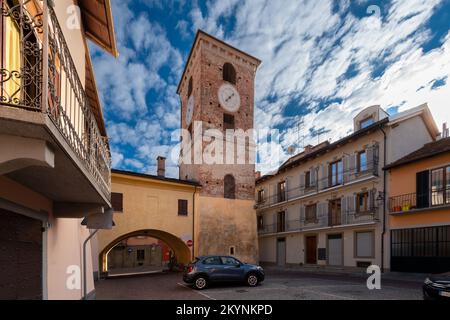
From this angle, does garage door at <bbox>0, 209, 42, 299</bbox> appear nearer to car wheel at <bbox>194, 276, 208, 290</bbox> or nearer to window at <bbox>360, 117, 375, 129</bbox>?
car wheel at <bbox>194, 276, 208, 290</bbox>

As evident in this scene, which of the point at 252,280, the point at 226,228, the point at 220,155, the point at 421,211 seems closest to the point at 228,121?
the point at 220,155

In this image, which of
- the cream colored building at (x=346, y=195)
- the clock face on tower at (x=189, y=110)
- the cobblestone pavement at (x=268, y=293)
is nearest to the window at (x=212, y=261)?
the cobblestone pavement at (x=268, y=293)

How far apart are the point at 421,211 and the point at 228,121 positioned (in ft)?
53.3

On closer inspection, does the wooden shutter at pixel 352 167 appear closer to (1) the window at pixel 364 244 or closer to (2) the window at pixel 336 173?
(2) the window at pixel 336 173

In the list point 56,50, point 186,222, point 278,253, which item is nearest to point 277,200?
point 278,253

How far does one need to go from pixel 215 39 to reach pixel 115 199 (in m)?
16.6

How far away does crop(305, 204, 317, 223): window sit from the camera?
25.8m

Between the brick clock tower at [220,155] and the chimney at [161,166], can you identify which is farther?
the chimney at [161,166]

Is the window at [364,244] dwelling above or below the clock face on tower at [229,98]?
below

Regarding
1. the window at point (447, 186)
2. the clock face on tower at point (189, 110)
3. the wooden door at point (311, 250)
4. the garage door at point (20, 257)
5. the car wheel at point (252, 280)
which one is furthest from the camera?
the clock face on tower at point (189, 110)

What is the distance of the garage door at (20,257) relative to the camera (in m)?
4.80

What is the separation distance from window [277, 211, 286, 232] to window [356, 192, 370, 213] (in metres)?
9.63

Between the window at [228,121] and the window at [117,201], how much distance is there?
10948 millimetres

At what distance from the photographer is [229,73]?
28.6 meters
